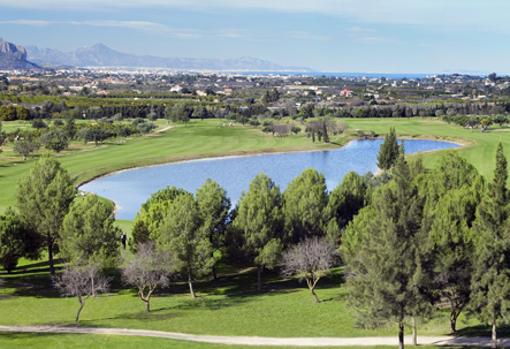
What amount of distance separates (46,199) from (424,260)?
27776 millimetres

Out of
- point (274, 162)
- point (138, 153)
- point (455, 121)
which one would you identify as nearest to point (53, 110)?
point (138, 153)

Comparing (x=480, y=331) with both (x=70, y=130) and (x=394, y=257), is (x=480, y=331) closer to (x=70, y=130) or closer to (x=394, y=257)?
(x=394, y=257)

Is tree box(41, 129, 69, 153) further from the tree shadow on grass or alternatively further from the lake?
the tree shadow on grass

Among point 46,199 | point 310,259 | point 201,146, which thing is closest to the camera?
point 310,259

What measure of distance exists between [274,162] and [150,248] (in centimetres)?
7146

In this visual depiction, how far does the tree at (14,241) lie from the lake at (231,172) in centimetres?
2140

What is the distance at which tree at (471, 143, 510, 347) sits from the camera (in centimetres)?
2659

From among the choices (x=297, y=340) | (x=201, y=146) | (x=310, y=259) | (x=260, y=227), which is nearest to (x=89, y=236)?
(x=260, y=227)

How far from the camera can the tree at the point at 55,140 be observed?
10731 cm

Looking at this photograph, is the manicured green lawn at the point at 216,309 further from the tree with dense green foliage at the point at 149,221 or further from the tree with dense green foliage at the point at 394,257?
the tree with dense green foliage at the point at 149,221

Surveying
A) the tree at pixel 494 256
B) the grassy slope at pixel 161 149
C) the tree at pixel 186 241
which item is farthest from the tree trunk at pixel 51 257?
the tree at pixel 494 256

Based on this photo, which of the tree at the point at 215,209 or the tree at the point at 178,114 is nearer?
the tree at the point at 215,209

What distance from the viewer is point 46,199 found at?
44.6 m

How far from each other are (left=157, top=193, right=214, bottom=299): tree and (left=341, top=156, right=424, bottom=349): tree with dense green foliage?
48.1ft
